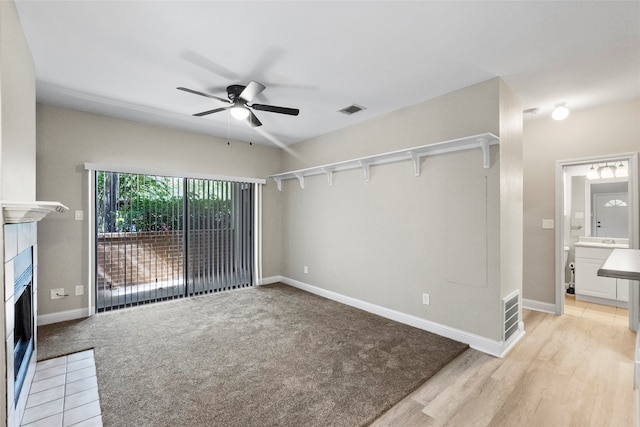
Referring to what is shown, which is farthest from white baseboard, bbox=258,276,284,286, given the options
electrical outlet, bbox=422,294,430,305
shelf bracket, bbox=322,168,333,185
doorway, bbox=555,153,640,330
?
doorway, bbox=555,153,640,330

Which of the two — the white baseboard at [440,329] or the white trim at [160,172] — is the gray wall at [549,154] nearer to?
the white baseboard at [440,329]

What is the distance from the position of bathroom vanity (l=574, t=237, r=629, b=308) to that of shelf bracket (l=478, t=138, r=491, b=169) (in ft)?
9.45

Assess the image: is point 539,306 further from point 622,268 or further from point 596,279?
point 622,268

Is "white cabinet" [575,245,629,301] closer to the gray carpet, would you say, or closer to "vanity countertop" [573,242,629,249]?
"vanity countertop" [573,242,629,249]

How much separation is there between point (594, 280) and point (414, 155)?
11.2ft

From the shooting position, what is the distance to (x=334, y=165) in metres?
4.18

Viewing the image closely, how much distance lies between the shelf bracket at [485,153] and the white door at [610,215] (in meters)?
3.31

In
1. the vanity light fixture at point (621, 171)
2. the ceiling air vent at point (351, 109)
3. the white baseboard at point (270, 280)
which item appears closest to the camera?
the ceiling air vent at point (351, 109)

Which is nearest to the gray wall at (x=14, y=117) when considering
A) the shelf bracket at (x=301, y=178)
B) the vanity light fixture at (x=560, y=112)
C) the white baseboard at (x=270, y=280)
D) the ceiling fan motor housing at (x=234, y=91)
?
the ceiling fan motor housing at (x=234, y=91)

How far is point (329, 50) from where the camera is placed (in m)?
2.35

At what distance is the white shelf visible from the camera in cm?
276

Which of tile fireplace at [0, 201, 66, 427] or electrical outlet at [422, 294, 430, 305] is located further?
electrical outlet at [422, 294, 430, 305]

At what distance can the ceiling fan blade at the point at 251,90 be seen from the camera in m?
2.48

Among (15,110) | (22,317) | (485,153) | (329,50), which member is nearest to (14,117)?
(15,110)
